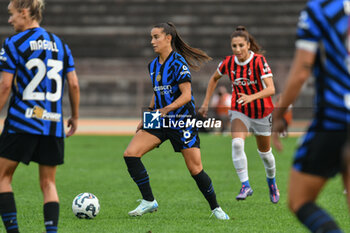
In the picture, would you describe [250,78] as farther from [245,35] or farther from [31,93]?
[31,93]

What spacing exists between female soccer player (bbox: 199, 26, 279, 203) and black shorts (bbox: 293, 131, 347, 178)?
12.9 ft

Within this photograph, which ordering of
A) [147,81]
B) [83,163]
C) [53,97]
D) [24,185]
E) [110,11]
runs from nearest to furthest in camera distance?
[53,97], [24,185], [83,163], [147,81], [110,11]

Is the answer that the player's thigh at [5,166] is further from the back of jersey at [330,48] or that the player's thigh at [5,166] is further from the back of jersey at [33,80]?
the back of jersey at [330,48]

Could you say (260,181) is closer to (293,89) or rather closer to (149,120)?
(149,120)

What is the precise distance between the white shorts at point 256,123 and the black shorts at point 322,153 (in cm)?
404

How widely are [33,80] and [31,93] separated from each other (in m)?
0.10

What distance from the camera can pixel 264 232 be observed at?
19.2ft

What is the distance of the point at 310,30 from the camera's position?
138 inches

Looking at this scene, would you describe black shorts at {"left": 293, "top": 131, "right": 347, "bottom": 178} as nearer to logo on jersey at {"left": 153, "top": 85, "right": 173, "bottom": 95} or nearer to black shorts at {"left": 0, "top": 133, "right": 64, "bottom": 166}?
black shorts at {"left": 0, "top": 133, "right": 64, "bottom": 166}

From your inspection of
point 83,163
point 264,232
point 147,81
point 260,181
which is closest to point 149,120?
point 264,232

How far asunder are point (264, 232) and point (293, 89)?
8.42ft

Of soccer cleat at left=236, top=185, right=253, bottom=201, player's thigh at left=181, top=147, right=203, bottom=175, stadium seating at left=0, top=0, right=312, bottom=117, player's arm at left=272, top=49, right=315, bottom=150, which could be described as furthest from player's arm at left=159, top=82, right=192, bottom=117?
stadium seating at left=0, top=0, right=312, bottom=117

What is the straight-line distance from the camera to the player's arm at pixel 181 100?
6.25 m

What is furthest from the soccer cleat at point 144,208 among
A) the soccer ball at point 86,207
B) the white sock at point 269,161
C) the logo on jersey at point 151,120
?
the white sock at point 269,161
